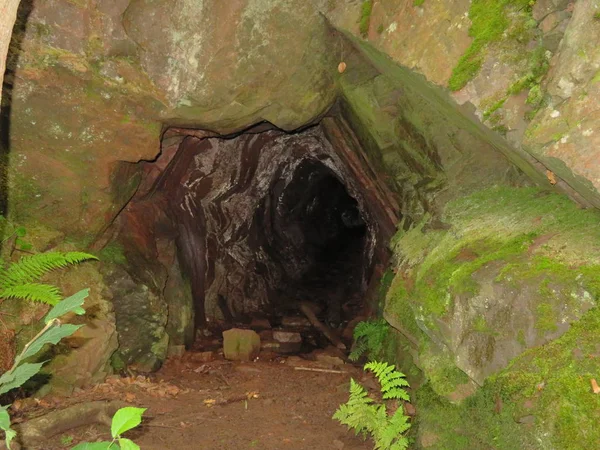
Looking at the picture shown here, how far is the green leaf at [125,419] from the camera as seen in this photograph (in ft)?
3.59

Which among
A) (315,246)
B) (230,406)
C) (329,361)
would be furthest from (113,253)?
(315,246)

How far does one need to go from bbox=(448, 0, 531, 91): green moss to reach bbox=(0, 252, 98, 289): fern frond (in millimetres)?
4159

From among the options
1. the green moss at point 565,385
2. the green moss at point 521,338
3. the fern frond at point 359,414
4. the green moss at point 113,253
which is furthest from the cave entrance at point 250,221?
the green moss at point 565,385

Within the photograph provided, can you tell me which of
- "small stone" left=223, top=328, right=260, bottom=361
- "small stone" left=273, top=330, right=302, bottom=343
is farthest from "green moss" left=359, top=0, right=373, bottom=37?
"small stone" left=273, top=330, right=302, bottom=343

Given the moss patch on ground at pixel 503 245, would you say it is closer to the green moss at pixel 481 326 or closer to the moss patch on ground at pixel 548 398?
the green moss at pixel 481 326

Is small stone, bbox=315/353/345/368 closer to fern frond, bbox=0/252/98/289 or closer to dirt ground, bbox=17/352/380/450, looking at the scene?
dirt ground, bbox=17/352/380/450

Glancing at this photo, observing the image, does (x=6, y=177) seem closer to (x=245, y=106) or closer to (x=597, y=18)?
(x=245, y=106)

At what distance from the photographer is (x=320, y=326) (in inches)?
452

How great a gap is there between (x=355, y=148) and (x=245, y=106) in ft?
9.59

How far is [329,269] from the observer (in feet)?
60.6

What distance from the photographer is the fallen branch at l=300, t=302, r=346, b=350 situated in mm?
10500

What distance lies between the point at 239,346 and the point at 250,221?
456 cm

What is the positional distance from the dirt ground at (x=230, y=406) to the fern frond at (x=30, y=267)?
4.23 feet

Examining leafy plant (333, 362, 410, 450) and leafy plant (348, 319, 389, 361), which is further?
leafy plant (348, 319, 389, 361)
